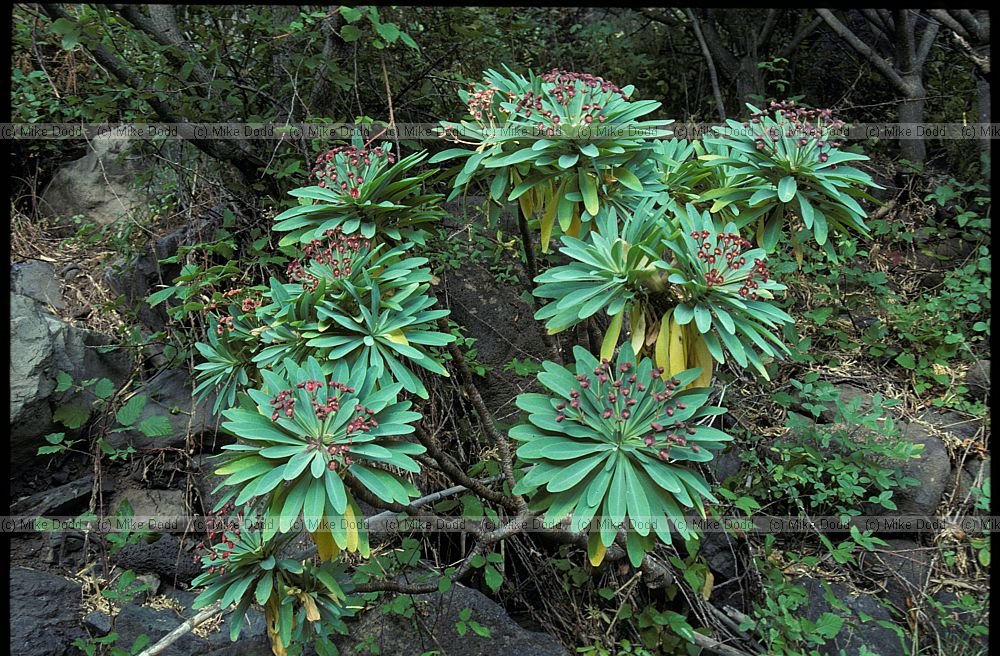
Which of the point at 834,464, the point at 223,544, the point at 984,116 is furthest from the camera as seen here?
the point at 984,116

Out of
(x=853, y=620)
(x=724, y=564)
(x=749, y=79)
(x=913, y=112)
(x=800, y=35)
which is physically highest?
(x=800, y=35)

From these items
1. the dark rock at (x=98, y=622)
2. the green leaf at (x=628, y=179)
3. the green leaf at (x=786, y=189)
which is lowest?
the dark rock at (x=98, y=622)

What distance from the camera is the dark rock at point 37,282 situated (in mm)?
3705

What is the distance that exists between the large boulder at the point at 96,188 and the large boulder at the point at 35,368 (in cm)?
111

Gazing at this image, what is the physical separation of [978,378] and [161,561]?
367cm

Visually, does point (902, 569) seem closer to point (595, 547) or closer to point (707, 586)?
point (707, 586)

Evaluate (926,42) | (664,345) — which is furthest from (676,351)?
(926,42)

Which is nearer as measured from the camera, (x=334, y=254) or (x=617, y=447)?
(x=617, y=447)

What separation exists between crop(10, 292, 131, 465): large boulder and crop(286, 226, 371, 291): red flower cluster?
1729 millimetres

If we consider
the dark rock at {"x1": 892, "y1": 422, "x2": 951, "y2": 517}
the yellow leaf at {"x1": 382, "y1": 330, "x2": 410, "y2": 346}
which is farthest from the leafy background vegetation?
the dark rock at {"x1": 892, "y1": 422, "x2": 951, "y2": 517}

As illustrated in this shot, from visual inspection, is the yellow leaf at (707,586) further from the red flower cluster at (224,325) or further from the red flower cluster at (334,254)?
the red flower cluster at (224,325)

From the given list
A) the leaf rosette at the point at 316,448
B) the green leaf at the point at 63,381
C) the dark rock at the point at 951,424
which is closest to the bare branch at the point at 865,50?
the dark rock at the point at 951,424

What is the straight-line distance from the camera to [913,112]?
169 inches

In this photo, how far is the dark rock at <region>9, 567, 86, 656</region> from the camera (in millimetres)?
2523
